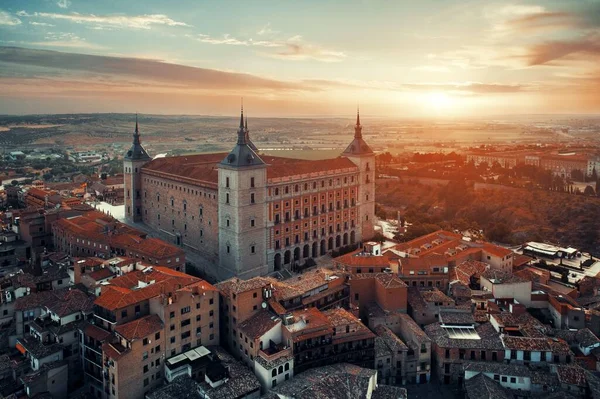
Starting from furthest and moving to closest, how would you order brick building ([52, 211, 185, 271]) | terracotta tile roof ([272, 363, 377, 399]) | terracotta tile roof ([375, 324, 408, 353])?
brick building ([52, 211, 185, 271]) → terracotta tile roof ([375, 324, 408, 353]) → terracotta tile roof ([272, 363, 377, 399])

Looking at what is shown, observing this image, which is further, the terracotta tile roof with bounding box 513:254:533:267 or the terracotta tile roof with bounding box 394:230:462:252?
the terracotta tile roof with bounding box 394:230:462:252

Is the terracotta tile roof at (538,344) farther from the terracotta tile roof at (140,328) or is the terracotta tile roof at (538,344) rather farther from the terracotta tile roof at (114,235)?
the terracotta tile roof at (114,235)

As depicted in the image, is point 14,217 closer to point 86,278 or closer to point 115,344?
point 86,278

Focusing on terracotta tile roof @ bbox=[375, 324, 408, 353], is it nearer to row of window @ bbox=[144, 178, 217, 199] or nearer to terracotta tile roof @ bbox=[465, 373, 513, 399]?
terracotta tile roof @ bbox=[465, 373, 513, 399]

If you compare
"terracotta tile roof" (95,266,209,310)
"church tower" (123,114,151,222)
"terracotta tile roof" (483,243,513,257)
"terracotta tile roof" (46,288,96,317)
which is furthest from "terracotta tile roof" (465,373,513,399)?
"church tower" (123,114,151,222)

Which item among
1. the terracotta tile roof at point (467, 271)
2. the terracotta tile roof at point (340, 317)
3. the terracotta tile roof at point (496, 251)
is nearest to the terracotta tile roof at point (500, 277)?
the terracotta tile roof at point (467, 271)

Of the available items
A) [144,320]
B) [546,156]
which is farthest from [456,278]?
[546,156]

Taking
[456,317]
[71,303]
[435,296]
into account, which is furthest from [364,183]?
[71,303]
